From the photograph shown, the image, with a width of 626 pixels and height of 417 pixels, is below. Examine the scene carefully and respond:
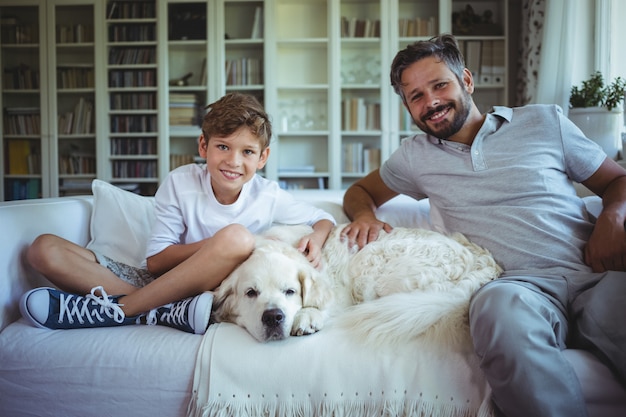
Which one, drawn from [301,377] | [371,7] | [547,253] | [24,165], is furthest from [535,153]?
[24,165]

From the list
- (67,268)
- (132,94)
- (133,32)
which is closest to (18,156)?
(132,94)

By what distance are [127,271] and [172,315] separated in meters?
0.35

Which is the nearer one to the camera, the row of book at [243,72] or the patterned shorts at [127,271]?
the patterned shorts at [127,271]

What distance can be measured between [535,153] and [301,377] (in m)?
0.94

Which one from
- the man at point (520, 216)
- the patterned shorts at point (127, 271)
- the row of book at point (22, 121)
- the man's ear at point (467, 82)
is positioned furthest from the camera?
the row of book at point (22, 121)

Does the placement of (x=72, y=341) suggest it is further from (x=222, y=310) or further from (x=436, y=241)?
(x=436, y=241)

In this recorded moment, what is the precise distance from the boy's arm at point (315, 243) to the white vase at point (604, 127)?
1.89m

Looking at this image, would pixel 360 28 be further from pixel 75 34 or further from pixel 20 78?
pixel 20 78

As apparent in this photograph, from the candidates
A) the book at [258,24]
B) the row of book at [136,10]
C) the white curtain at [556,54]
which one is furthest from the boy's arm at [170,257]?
the row of book at [136,10]

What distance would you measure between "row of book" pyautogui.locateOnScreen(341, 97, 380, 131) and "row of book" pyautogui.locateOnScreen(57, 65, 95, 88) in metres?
2.25

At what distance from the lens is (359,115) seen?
4.37 m

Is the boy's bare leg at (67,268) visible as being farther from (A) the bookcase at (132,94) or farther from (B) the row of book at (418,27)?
(B) the row of book at (418,27)

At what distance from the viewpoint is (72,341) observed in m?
1.19

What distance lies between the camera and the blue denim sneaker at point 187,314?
122cm
